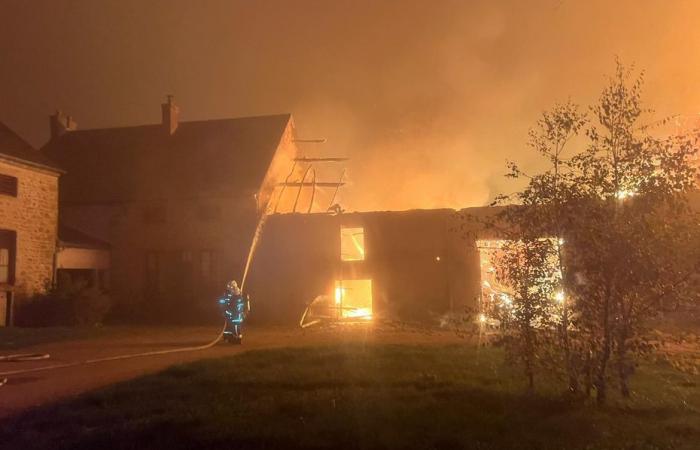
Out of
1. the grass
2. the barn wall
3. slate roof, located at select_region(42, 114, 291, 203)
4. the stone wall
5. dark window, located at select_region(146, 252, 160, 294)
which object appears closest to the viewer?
the grass

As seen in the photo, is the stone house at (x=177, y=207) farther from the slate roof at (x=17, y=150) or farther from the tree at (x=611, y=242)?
the tree at (x=611, y=242)

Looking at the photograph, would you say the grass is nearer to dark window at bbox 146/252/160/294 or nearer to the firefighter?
the firefighter

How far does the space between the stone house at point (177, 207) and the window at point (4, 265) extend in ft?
17.5

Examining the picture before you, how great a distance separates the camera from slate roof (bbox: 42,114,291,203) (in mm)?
27469

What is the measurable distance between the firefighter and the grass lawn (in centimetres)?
449

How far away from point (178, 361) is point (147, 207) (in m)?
15.9

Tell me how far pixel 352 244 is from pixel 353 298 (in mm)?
2675

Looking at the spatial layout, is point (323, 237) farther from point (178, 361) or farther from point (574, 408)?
point (574, 408)

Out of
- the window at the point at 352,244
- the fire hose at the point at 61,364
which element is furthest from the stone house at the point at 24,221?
the window at the point at 352,244

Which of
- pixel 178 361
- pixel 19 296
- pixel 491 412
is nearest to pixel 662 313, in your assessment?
pixel 491 412

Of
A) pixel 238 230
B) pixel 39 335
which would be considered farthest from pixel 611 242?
pixel 238 230

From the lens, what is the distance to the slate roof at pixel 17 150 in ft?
69.3

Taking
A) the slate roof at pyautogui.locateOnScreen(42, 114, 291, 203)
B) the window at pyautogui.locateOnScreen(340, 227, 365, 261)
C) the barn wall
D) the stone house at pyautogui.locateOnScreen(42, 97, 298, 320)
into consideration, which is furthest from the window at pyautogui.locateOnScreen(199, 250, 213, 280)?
the window at pyautogui.locateOnScreen(340, 227, 365, 261)

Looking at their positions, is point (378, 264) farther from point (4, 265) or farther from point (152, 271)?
point (4, 265)
